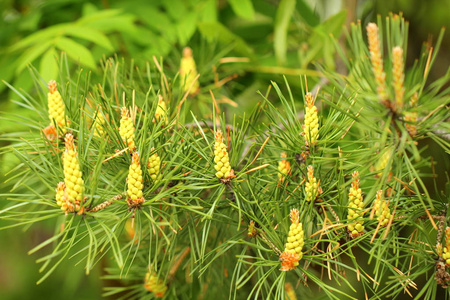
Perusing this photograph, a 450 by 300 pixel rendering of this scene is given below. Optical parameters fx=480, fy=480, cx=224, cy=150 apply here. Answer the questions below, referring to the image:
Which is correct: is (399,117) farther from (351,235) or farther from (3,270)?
(3,270)

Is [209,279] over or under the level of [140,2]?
under

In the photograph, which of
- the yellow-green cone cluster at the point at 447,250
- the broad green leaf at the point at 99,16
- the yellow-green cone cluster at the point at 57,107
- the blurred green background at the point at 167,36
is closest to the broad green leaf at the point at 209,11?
the blurred green background at the point at 167,36

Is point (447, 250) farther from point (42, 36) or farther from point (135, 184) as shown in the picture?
point (42, 36)

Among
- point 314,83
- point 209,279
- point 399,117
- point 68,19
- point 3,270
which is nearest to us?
point 399,117

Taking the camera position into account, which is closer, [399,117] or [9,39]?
[399,117]

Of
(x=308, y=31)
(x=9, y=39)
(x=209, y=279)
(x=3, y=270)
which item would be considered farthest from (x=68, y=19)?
(x=3, y=270)

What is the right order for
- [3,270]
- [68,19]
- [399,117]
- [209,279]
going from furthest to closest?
[3,270] < [68,19] < [209,279] < [399,117]

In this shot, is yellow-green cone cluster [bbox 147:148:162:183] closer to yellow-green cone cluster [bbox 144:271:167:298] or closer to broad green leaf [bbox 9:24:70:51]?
yellow-green cone cluster [bbox 144:271:167:298]
